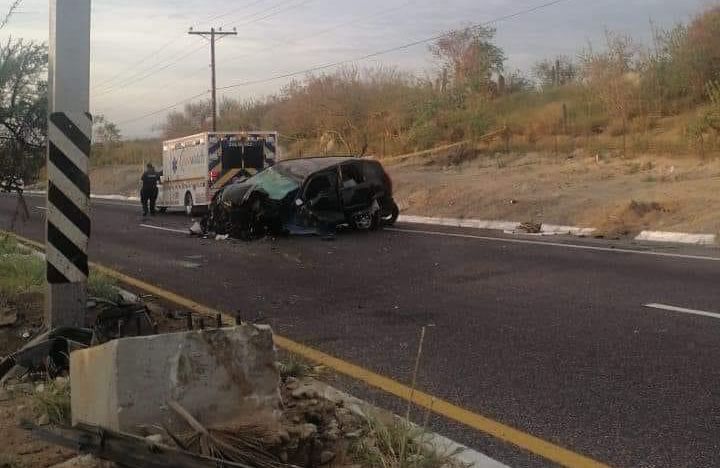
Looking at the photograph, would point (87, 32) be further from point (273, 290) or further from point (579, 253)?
point (579, 253)

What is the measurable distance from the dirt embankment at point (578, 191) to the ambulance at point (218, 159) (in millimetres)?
4618

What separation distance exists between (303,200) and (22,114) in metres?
7.38

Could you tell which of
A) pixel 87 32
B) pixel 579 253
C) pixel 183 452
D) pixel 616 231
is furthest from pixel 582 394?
pixel 616 231

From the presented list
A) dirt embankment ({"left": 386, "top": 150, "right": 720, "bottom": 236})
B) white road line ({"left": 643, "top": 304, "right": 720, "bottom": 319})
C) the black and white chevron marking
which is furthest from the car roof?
the black and white chevron marking

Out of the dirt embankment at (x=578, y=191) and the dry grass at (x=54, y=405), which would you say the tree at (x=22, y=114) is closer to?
the dry grass at (x=54, y=405)

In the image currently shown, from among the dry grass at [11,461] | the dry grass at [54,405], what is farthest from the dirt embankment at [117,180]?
the dry grass at [11,461]

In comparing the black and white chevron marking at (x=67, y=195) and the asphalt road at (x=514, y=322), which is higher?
the black and white chevron marking at (x=67, y=195)

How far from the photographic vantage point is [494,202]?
67.5 feet

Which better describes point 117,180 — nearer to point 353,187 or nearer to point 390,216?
point 390,216

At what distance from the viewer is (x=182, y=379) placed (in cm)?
360

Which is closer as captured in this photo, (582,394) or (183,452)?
(183,452)

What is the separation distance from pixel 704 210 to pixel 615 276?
7.06 m

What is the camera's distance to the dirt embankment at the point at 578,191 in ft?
53.2

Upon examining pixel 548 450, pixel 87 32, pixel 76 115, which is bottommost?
pixel 548 450
